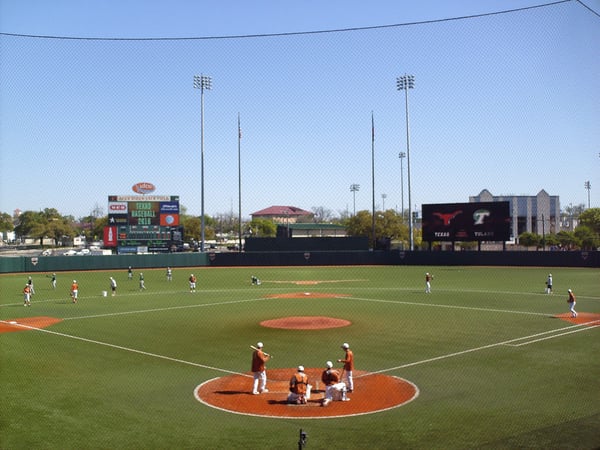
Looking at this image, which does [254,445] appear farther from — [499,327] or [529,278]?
[529,278]

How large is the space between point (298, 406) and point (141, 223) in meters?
52.9

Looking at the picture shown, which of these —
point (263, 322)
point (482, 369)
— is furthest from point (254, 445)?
point (263, 322)

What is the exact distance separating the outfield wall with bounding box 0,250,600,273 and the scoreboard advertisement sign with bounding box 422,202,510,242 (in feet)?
17.9

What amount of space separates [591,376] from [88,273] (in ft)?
171

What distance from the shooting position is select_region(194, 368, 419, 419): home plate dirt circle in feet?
44.2

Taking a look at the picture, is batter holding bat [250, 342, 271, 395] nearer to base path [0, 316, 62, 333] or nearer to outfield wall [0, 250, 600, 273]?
base path [0, 316, 62, 333]

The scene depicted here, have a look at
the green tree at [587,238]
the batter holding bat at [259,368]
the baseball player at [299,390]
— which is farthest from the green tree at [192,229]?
the baseball player at [299,390]

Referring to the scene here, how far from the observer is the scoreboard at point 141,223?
63.3 metres

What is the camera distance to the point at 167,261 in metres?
65.0

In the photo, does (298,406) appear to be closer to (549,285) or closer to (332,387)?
(332,387)

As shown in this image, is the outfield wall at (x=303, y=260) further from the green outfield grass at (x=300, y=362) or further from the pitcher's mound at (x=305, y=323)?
the pitcher's mound at (x=305, y=323)

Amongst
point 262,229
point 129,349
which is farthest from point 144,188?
point 262,229

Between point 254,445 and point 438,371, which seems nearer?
point 254,445

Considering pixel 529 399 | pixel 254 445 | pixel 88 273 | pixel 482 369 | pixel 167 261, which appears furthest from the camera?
pixel 167 261
